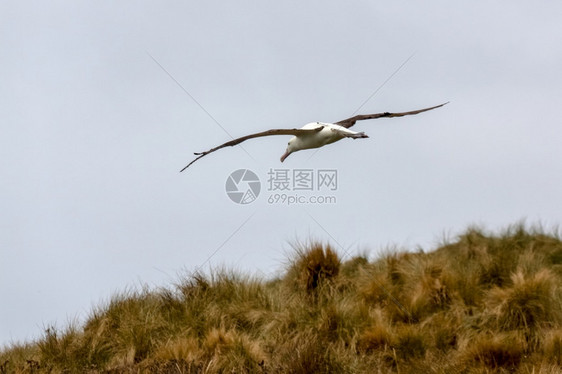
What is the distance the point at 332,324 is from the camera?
29.9 feet

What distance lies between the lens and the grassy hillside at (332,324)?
8.08m

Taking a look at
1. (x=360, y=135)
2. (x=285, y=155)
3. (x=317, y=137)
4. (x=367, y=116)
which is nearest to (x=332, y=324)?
(x=367, y=116)

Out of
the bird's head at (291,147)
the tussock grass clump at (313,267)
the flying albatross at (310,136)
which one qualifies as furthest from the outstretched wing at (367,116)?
the tussock grass clump at (313,267)

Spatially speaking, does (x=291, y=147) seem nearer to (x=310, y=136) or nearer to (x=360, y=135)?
(x=310, y=136)

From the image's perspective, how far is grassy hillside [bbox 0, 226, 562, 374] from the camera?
26.5 ft

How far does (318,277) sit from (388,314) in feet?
3.38

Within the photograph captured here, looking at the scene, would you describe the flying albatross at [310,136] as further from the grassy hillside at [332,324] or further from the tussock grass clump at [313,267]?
the tussock grass clump at [313,267]

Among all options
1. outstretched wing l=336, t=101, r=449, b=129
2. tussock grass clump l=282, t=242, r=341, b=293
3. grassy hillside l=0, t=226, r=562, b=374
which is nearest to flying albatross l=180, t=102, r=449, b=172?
outstretched wing l=336, t=101, r=449, b=129

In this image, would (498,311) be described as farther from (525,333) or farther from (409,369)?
(409,369)

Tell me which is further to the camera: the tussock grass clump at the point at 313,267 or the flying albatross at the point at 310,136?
the tussock grass clump at the point at 313,267

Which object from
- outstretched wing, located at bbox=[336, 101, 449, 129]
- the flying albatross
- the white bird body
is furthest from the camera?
outstretched wing, located at bbox=[336, 101, 449, 129]

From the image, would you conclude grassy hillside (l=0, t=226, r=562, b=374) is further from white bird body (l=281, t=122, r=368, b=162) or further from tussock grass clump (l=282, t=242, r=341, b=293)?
white bird body (l=281, t=122, r=368, b=162)

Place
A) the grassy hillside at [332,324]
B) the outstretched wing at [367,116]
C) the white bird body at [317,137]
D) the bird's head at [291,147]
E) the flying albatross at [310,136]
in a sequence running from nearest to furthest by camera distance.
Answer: the flying albatross at [310,136] → the white bird body at [317,137] → the bird's head at [291,147] → the outstretched wing at [367,116] → the grassy hillside at [332,324]

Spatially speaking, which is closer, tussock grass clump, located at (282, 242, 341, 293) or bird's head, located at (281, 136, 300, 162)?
bird's head, located at (281, 136, 300, 162)
